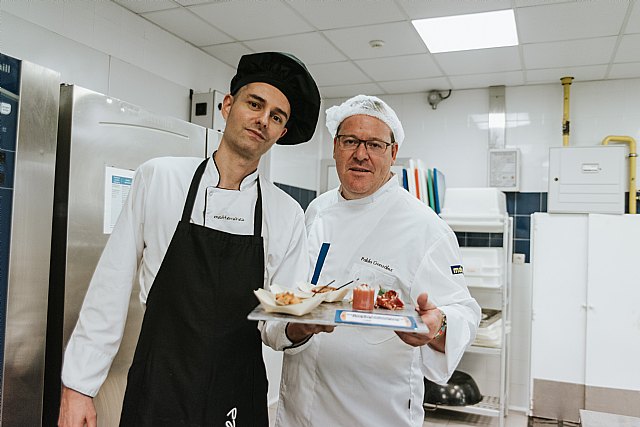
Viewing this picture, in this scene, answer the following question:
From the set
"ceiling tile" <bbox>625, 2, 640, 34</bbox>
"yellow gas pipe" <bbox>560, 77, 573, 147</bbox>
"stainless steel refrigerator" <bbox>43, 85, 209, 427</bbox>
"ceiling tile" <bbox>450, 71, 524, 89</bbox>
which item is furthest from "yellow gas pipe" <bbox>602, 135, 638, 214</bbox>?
"stainless steel refrigerator" <bbox>43, 85, 209, 427</bbox>

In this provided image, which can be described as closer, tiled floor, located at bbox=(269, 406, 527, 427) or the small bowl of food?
the small bowl of food

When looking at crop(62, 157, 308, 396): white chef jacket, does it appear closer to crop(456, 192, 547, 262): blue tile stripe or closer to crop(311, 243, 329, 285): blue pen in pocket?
crop(311, 243, 329, 285): blue pen in pocket

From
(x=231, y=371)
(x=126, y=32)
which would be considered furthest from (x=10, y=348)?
(x=126, y=32)

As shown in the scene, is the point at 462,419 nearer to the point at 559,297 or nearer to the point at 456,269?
the point at 559,297

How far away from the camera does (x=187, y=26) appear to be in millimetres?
3574

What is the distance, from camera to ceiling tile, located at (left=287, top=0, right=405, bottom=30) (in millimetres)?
3154

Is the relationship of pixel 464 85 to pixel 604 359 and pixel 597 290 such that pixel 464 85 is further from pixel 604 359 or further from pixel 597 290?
pixel 604 359

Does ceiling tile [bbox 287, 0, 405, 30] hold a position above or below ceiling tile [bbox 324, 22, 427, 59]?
below

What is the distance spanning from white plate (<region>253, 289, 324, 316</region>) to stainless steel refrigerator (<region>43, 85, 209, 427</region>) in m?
1.14

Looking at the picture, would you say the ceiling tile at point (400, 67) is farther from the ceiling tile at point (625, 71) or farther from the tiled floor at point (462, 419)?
the tiled floor at point (462, 419)

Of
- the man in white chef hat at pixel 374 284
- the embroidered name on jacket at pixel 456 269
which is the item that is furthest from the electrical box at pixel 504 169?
the embroidered name on jacket at pixel 456 269

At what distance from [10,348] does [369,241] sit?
1.26 metres

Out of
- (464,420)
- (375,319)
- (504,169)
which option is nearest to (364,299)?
(375,319)

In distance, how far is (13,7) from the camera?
264 cm
